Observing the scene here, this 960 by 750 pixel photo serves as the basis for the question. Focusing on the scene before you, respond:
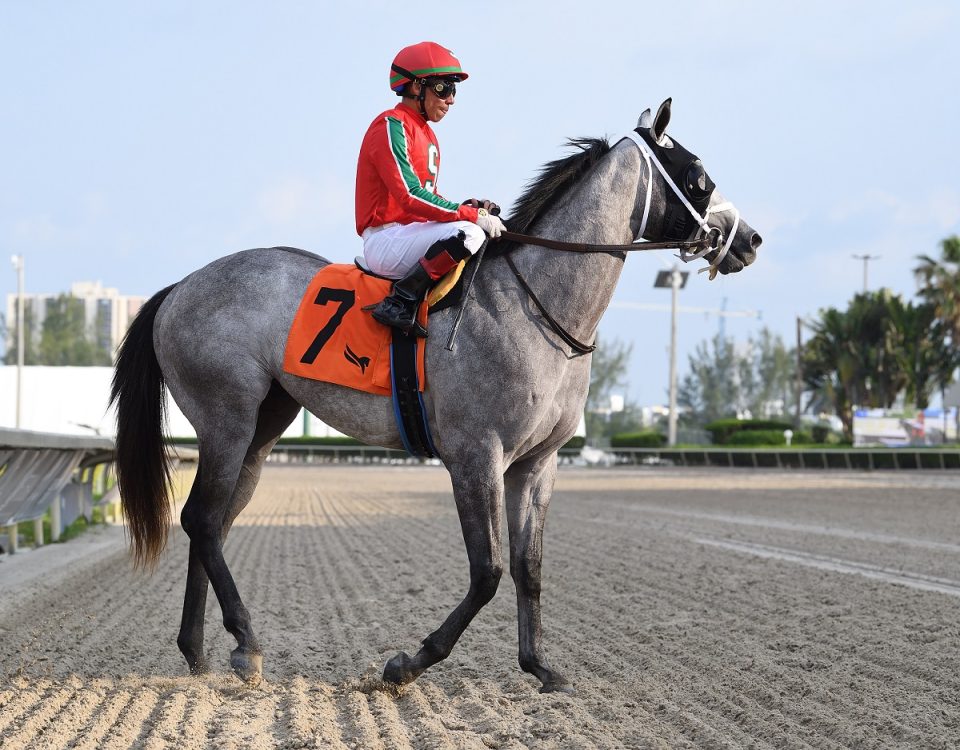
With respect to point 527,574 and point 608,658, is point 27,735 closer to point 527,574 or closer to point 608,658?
point 527,574

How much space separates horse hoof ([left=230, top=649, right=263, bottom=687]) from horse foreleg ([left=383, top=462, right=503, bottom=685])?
1.62 feet

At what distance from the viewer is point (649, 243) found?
4.30 metres

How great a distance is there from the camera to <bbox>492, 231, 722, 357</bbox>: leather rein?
4.19 metres

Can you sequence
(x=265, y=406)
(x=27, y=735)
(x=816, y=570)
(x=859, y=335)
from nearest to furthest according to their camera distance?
(x=27, y=735), (x=265, y=406), (x=816, y=570), (x=859, y=335)

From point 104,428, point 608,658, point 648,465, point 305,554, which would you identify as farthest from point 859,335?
point 608,658

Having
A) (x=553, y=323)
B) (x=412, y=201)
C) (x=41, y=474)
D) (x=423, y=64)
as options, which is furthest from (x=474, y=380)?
(x=41, y=474)

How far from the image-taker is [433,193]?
4.24 metres

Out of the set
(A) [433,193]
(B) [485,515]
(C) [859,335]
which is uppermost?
(C) [859,335]

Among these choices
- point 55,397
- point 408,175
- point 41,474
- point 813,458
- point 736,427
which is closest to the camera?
point 408,175

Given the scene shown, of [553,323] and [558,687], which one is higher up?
[553,323]

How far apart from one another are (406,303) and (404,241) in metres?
0.25

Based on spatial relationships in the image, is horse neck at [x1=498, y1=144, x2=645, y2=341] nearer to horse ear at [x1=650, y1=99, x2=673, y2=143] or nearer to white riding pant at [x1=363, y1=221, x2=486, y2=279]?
horse ear at [x1=650, y1=99, x2=673, y2=143]

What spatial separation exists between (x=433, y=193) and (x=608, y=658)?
82.5 inches

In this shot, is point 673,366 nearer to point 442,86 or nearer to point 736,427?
point 736,427
